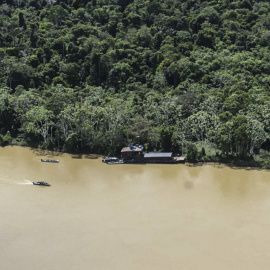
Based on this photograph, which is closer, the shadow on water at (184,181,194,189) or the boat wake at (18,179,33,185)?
the shadow on water at (184,181,194,189)

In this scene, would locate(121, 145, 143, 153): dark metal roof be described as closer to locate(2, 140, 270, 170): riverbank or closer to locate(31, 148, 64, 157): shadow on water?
locate(2, 140, 270, 170): riverbank

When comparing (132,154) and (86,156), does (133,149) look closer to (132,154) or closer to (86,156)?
(132,154)

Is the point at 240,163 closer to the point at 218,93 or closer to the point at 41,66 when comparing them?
the point at 218,93

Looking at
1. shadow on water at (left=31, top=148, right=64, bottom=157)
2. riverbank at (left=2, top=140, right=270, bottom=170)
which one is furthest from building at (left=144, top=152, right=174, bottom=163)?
shadow on water at (left=31, top=148, right=64, bottom=157)

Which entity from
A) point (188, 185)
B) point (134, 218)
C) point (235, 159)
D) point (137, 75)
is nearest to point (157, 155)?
point (188, 185)

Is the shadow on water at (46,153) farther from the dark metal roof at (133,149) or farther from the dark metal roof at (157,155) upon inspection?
the dark metal roof at (157,155)

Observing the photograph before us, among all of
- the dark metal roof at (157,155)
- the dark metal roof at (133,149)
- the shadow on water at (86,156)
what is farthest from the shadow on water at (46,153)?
the dark metal roof at (157,155)

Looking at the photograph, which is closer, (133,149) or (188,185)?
(188,185)
